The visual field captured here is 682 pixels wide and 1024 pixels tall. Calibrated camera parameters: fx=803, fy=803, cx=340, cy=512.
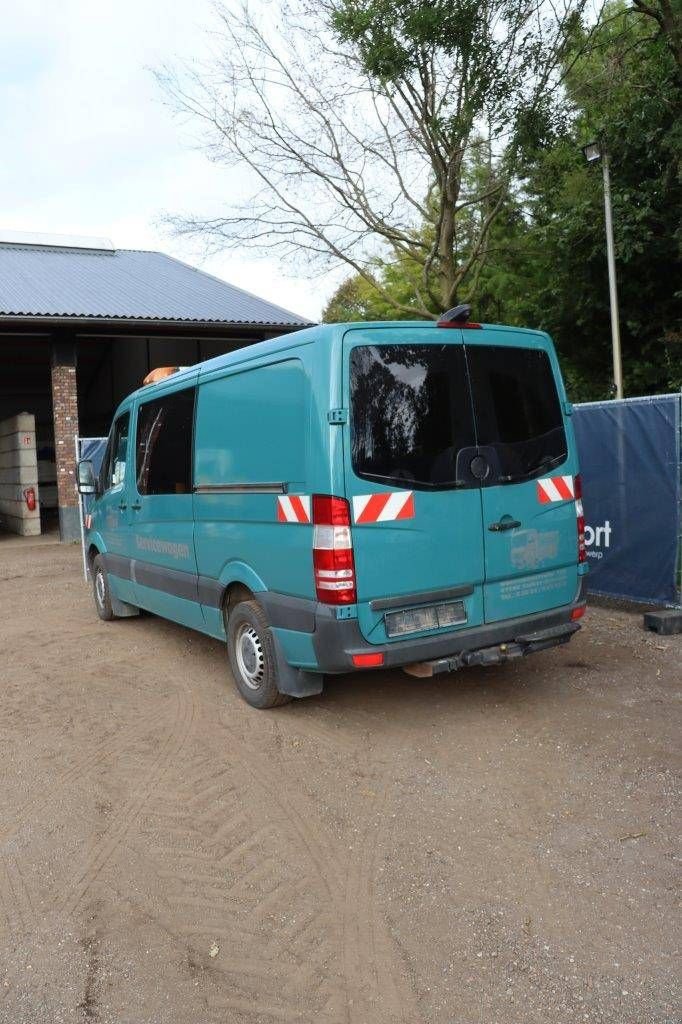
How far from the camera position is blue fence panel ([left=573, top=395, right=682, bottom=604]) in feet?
23.7

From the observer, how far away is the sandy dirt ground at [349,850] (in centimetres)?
263

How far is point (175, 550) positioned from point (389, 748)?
2512mm

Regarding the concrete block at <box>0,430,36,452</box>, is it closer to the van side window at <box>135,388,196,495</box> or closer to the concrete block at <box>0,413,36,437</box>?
the concrete block at <box>0,413,36,437</box>

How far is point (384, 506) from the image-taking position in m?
4.42

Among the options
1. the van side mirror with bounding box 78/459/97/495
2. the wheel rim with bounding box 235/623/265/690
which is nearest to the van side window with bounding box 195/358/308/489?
the wheel rim with bounding box 235/623/265/690

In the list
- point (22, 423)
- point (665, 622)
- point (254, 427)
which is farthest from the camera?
point (22, 423)

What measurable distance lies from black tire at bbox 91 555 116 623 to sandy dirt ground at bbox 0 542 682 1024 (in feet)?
A: 6.94

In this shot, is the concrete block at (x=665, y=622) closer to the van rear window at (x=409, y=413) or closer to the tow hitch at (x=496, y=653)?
the tow hitch at (x=496, y=653)

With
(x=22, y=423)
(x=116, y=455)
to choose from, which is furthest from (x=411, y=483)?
(x=22, y=423)

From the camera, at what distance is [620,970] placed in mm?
2662

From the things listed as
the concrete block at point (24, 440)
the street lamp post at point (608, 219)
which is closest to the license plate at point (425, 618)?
the street lamp post at point (608, 219)

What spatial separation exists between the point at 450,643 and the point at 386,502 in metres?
0.92

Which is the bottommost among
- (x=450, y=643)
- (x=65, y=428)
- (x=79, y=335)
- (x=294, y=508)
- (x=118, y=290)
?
(x=450, y=643)

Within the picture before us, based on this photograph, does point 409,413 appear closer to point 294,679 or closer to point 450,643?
point 450,643
